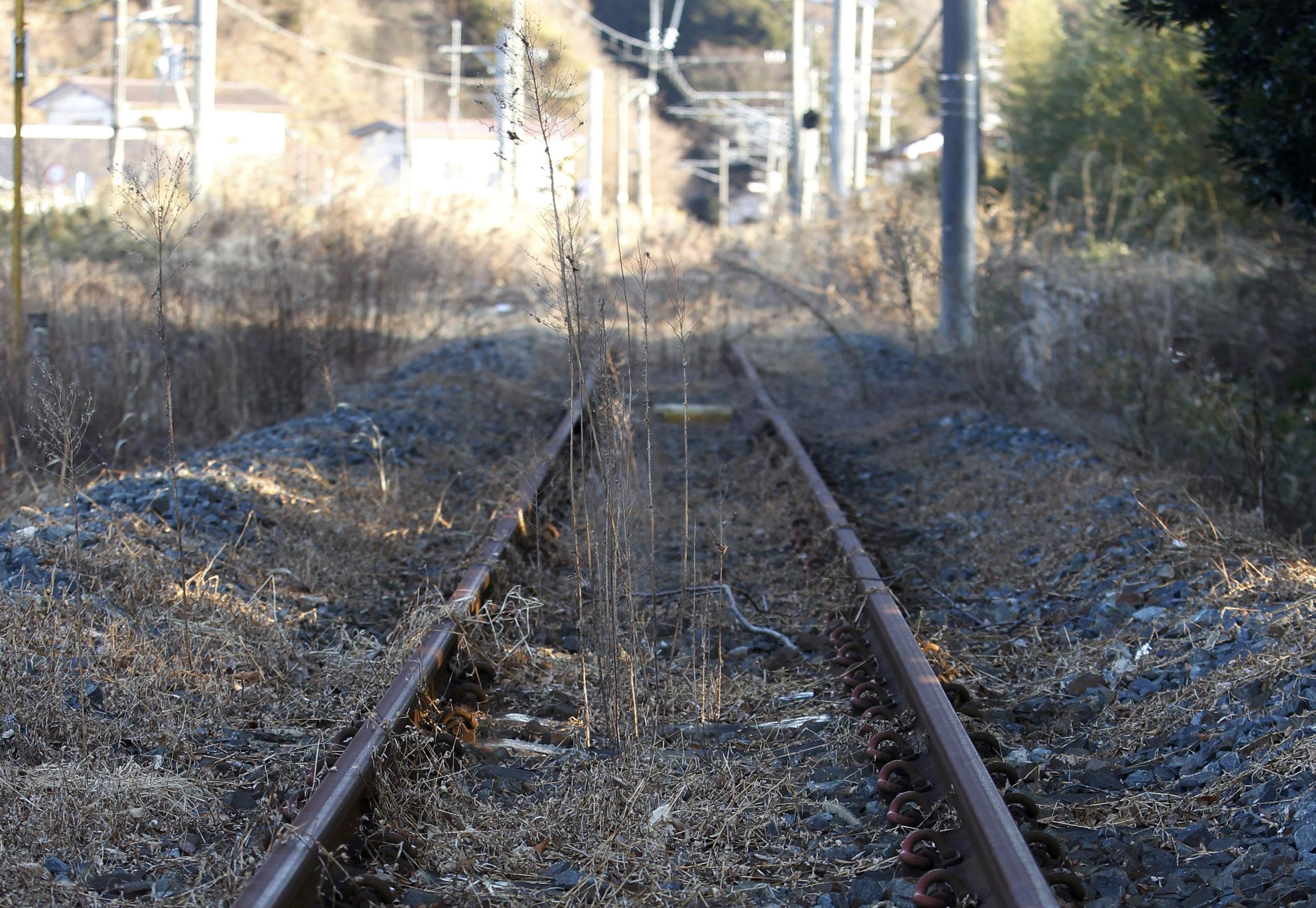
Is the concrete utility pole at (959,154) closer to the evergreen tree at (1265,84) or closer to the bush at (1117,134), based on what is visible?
the bush at (1117,134)

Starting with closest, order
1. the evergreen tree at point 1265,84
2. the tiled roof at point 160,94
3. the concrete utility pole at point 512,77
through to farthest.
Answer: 1. the concrete utility pole at point 512,77
2. the evergreen tree at point 1265,84
3. the tiled roof at point 160,94

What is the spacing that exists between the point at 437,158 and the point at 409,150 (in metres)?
17.5

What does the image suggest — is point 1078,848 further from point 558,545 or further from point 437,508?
point 437,508

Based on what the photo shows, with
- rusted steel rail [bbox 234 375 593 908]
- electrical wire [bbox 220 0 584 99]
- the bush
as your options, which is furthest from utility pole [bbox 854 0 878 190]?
rusted steel rail [bbox 234 375 593 908]

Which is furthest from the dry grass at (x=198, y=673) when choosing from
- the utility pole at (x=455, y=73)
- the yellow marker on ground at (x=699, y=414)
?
the utility pole at (x=455, y=73)

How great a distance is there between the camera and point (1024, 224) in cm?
1444

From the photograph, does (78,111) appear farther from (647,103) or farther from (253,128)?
(647,103)

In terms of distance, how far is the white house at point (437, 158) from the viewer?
26.1 m

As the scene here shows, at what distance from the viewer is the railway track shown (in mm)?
2971

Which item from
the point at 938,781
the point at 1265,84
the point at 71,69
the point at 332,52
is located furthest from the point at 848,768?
the point at 71,69

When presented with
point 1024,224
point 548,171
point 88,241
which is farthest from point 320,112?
point 548,171

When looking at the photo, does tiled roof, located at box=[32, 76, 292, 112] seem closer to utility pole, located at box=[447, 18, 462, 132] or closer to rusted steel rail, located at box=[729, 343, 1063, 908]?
utility pole, located at box=[447, 18, 462, 132]

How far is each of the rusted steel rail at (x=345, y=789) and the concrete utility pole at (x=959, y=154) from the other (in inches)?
320

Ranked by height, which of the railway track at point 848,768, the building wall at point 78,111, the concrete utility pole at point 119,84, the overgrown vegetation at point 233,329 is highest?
the building wall at point 78,111
